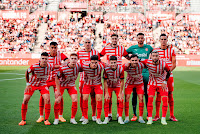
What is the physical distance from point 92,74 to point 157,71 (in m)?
1.69

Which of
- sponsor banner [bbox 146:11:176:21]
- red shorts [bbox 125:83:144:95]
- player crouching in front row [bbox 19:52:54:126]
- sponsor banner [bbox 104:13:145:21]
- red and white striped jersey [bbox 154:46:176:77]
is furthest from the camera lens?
sponsor banner [bbox 146:11:176:21]

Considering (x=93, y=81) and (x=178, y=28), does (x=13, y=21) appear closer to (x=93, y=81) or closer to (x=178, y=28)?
(x=178, y=28)

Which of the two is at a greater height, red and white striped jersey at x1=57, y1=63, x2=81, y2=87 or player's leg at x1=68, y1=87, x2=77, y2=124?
red and white striped jersey at x1=57, y1=63, x2=81, y2=87

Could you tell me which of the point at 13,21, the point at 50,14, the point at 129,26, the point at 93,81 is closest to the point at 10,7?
the point at 13,21

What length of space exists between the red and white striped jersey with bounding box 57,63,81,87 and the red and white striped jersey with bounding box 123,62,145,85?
1.29 m

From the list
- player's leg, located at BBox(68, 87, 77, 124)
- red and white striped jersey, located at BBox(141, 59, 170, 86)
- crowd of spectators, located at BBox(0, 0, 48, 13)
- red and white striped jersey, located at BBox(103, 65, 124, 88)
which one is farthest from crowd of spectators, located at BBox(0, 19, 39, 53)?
red and white striped jersey, located at BBox(141, 59, 170, 86)

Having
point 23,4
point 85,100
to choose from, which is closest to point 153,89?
point 85,100

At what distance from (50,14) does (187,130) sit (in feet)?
123

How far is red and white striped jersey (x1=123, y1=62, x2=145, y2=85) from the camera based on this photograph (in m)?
7.49

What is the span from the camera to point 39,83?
7.34 metres

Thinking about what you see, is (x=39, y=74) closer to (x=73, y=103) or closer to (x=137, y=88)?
(x=73, y=103)

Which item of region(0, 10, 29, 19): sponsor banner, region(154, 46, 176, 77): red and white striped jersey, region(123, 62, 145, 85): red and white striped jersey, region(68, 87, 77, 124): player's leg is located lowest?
region(68, 87, 77, 124): player's leg

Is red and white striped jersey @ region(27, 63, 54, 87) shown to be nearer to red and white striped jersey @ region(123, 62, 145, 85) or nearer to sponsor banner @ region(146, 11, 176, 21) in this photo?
red and white striped jersey @ region(123, 62, 145, 85)

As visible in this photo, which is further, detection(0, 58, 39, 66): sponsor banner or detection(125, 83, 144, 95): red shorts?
detection(0, 58, 39, 66): sponsor banner
